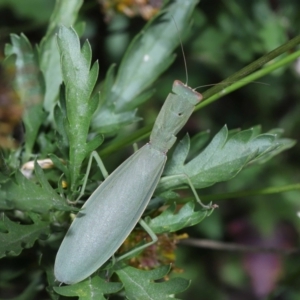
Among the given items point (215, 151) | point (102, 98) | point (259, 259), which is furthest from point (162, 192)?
point (259, 259)

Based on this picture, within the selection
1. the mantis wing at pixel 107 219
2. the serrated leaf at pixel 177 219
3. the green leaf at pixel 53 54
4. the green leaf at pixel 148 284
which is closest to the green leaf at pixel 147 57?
the green leaf at pixel 53 54

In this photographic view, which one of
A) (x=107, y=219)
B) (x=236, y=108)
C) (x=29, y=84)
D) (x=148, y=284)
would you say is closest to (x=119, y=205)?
(x=107, y=219)

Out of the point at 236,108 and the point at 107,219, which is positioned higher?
the point at 107,219

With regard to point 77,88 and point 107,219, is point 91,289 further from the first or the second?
point 77,88

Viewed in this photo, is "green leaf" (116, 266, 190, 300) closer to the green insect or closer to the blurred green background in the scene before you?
the green insect

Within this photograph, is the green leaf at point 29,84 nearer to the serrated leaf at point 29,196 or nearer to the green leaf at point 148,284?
the serrated leaf at point 29,196

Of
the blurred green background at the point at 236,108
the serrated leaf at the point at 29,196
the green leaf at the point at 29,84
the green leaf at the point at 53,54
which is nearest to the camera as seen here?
the serrated leaf at the point at 29,196
